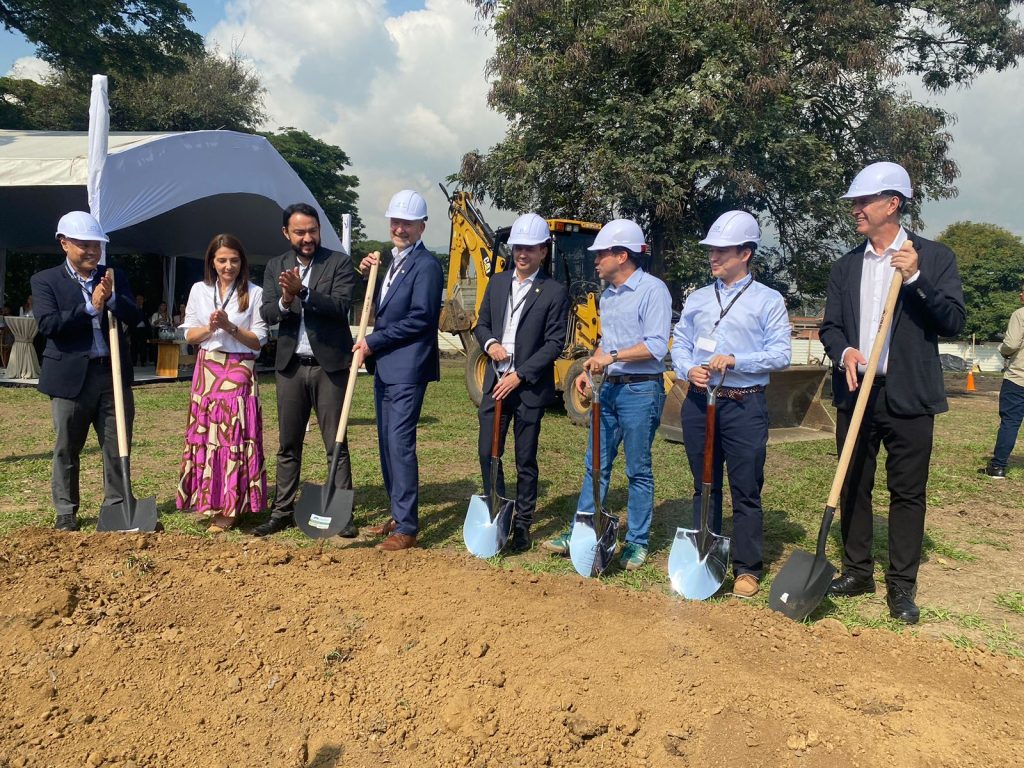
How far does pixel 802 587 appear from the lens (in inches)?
135

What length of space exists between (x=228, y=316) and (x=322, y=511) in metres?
1.29

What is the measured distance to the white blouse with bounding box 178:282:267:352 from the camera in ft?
15.0

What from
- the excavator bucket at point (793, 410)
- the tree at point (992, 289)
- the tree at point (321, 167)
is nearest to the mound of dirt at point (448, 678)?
the excavator bucket at point (793, 410)

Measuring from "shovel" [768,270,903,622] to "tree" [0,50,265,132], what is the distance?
73.5ft

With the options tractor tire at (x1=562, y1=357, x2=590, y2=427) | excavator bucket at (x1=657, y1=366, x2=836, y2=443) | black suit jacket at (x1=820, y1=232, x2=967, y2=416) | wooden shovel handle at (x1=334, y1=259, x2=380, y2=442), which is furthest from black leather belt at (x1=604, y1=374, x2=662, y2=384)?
tractor tire at (x1=562, y1=357, x2=590, y2=427)

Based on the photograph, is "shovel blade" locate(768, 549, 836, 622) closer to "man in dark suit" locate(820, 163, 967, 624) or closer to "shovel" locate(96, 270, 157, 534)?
"man in dark suit" locate(820, 163, 967, 624)

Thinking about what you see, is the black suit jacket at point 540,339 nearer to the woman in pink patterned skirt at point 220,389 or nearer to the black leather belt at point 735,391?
the black leather belt at point 735,391

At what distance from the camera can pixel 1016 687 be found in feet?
9.36

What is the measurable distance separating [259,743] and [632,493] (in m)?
2.42

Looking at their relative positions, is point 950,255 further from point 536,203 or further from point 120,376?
point 536,203

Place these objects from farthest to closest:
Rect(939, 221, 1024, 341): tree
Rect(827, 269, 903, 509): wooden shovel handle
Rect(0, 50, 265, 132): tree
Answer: Rect(939, 221, 1024, 341): tree, Rect(0, 50, 265, 132): tree, Rect(827, 269, 903, 509): wooden shovel handle

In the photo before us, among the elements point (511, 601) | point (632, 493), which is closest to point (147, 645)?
point (511, 601)

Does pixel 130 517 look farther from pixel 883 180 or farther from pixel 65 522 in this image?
pixel 883 180

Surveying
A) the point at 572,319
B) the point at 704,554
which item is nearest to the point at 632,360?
the point at 704,554
